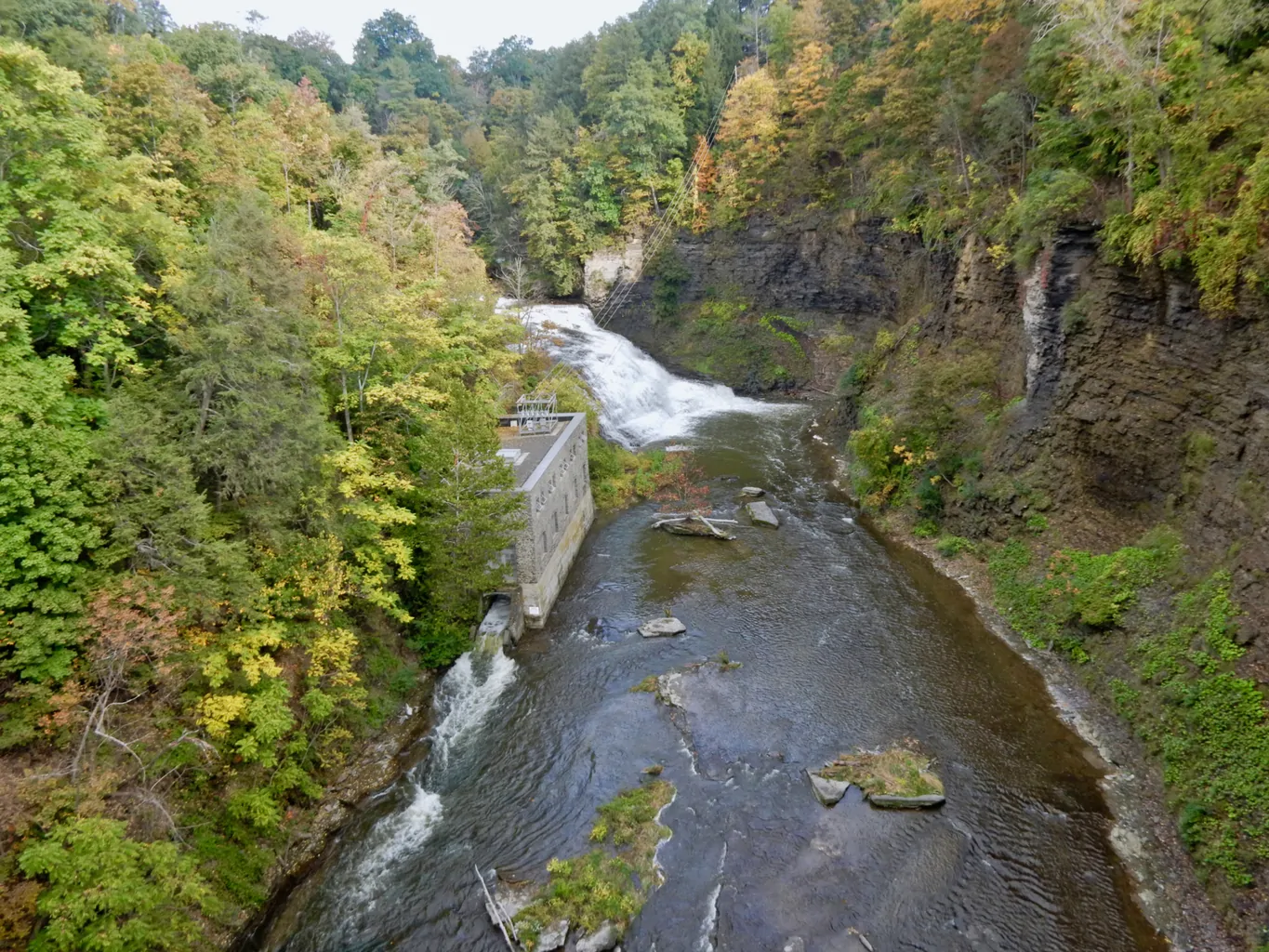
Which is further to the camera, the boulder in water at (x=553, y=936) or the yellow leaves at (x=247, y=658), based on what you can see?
the yellow leaves at (x=247, y=658)

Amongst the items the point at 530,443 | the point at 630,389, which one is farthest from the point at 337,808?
the point at 630,389

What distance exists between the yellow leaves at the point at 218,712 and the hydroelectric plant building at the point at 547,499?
9153 millimetres

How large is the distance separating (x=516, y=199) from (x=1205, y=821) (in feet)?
193

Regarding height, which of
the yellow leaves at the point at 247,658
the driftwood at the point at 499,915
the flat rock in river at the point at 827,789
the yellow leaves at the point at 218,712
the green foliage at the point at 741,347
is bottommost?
the driftwood at the point at 499,915

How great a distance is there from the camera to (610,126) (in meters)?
54.3

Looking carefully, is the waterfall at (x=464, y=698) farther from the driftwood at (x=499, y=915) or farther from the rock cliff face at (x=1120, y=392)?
the rock cliff face at (x=1120, y=392)

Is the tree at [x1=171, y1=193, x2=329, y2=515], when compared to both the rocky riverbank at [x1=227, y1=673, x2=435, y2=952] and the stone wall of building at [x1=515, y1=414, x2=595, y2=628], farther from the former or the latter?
the stone wall of building at [x1=515, y1=414, x2=595, y2=628]

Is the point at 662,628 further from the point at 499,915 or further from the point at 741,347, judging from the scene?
the point at 741,347

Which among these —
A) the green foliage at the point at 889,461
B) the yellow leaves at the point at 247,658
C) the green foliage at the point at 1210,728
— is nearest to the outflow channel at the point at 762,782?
the green foliage at the point at 1210,728

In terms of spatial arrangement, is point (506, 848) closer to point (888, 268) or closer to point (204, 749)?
point (204, 749)

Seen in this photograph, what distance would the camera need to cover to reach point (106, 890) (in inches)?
384

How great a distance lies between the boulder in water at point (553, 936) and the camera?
1180 cm

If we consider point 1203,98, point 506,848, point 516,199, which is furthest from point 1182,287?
point 516,199

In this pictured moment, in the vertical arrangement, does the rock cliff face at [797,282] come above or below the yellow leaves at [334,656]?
above
